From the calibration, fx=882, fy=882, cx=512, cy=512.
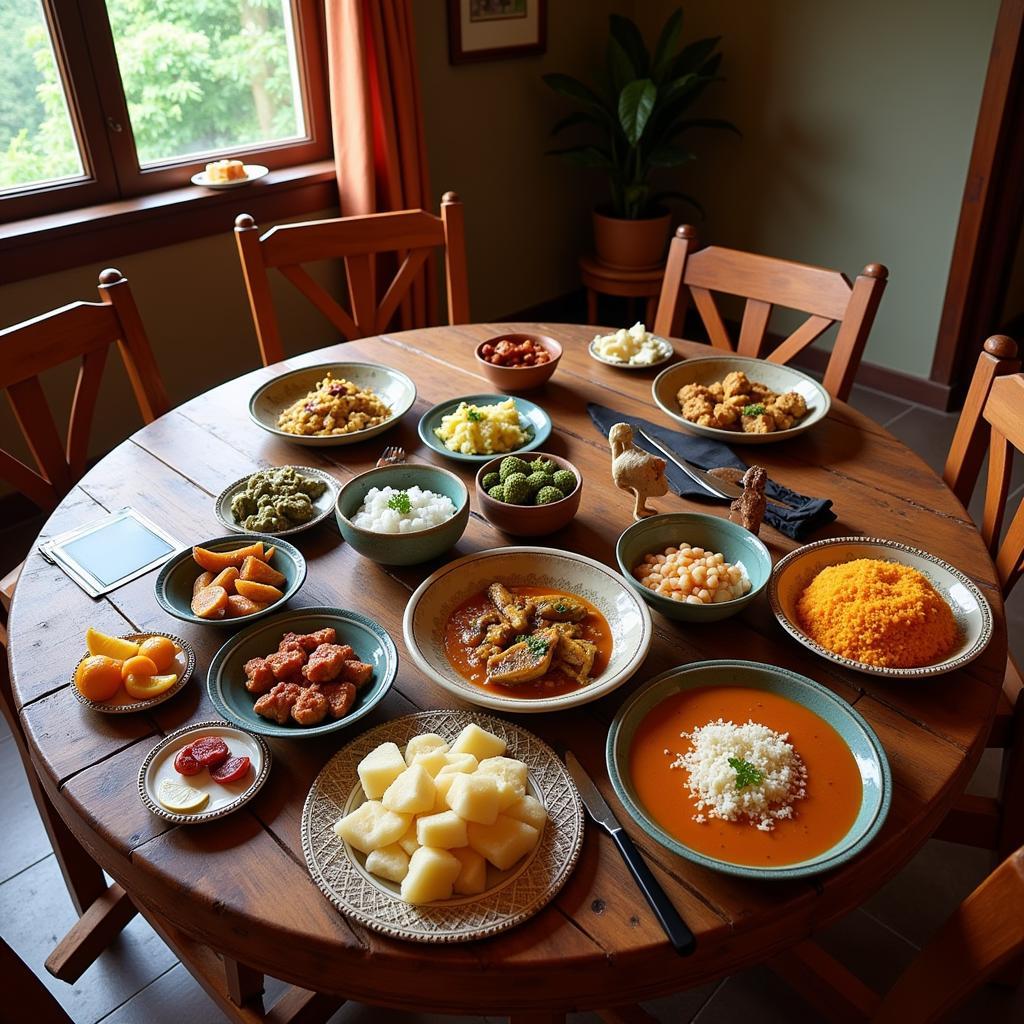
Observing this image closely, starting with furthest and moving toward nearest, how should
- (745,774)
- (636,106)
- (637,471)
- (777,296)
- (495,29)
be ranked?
1. (495,29)
2. (636,106)
3. (777,296)
4. (637,471)
5. (745,774)

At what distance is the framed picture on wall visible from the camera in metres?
3.54

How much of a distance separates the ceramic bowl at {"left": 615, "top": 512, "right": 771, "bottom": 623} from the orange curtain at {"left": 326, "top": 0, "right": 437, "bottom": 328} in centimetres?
239

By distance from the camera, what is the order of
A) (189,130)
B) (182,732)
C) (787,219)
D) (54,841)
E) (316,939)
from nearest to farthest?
(316,939) → (182,732) → (54,841) → (189,130) → (787,219)

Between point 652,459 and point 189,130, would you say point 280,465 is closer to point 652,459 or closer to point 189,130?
point 652,459

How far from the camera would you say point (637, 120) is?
11.6 feet

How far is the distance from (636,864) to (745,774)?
6.6 inches

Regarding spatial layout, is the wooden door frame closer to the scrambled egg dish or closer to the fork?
the scrambled egg dish

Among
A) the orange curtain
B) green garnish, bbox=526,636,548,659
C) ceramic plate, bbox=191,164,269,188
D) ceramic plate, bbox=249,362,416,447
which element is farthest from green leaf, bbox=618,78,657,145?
green garnish, bbox=526,636,548,659

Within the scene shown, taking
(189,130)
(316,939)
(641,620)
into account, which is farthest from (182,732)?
(189,130)

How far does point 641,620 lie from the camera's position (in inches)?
48.2

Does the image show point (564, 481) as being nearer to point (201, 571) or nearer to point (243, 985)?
point (201, 571)

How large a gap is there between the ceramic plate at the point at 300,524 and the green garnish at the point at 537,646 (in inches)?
18.0

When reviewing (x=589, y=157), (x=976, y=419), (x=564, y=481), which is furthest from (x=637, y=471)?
(x=589, y=157)

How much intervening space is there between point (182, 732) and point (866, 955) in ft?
4.57
